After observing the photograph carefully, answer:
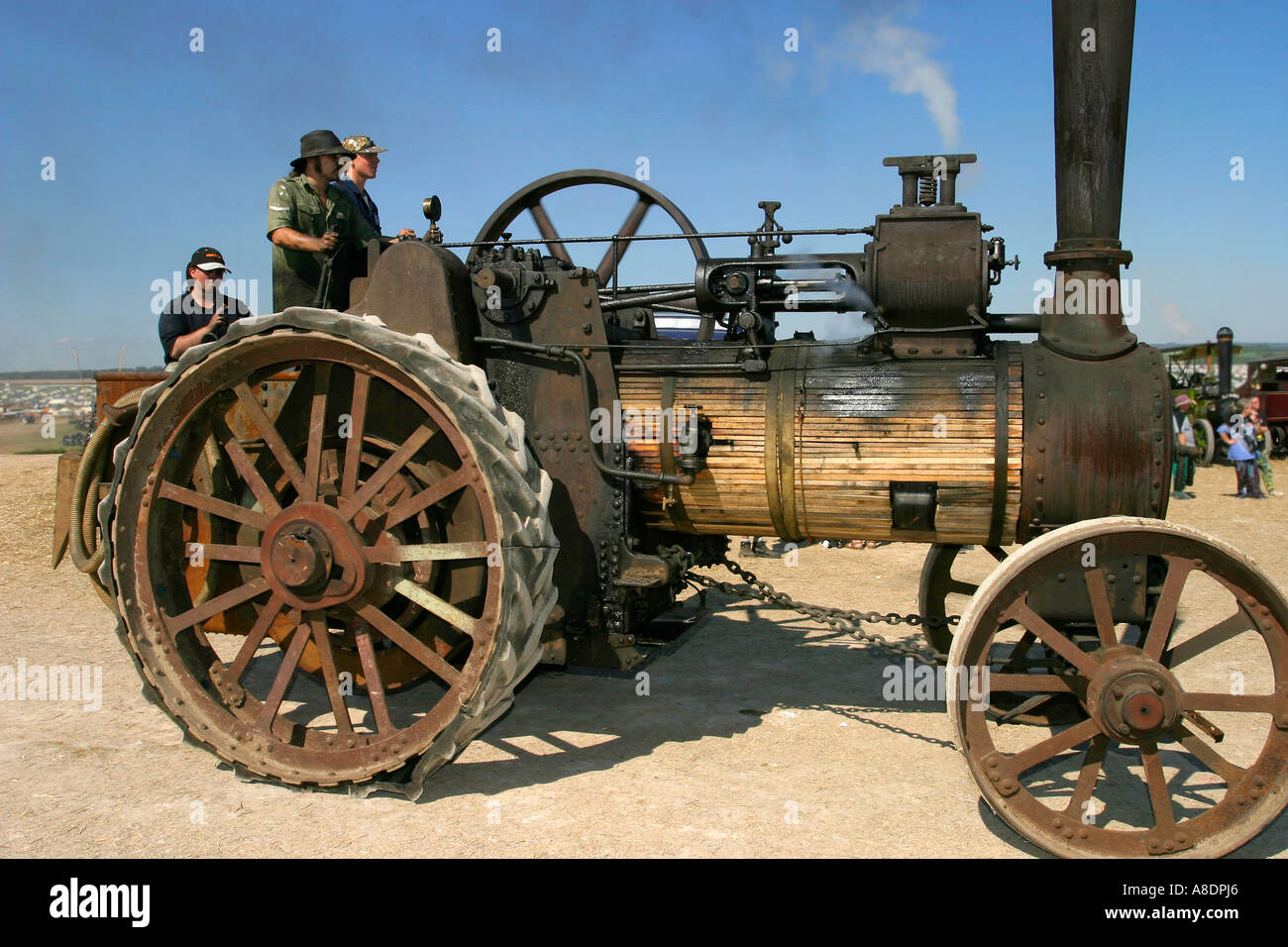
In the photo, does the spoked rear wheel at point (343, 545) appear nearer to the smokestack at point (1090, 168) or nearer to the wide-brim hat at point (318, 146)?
the wide-brim hat at point (318, 146)

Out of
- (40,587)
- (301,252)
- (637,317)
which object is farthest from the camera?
(40,587)

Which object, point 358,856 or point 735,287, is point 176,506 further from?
point 735,287

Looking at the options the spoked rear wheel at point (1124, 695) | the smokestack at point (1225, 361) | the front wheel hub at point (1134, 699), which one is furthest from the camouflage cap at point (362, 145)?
the smokestack at point (1225, 361)

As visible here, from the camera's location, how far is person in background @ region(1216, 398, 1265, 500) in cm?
1603

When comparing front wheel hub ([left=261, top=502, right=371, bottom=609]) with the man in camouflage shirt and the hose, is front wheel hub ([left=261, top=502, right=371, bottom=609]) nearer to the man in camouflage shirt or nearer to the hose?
the man in camouflage shirt

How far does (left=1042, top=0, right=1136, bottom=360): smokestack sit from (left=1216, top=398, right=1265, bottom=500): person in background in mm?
13928

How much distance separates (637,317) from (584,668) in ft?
7.07

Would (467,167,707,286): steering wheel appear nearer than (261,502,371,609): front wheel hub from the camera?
No

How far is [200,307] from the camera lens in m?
6.00

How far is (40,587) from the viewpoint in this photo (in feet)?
28.9

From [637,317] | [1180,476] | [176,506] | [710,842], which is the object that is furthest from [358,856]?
[1180,476]

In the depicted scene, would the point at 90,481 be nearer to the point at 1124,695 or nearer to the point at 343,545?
the point at 343,545

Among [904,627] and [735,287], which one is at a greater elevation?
[735,287]

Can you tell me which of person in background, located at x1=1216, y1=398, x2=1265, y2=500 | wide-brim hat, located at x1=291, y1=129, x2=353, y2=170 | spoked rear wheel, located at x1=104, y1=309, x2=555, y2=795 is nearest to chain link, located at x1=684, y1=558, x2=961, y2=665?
spoked rear wheel, located at x1=104, y1=309, x2=555, y2=795
